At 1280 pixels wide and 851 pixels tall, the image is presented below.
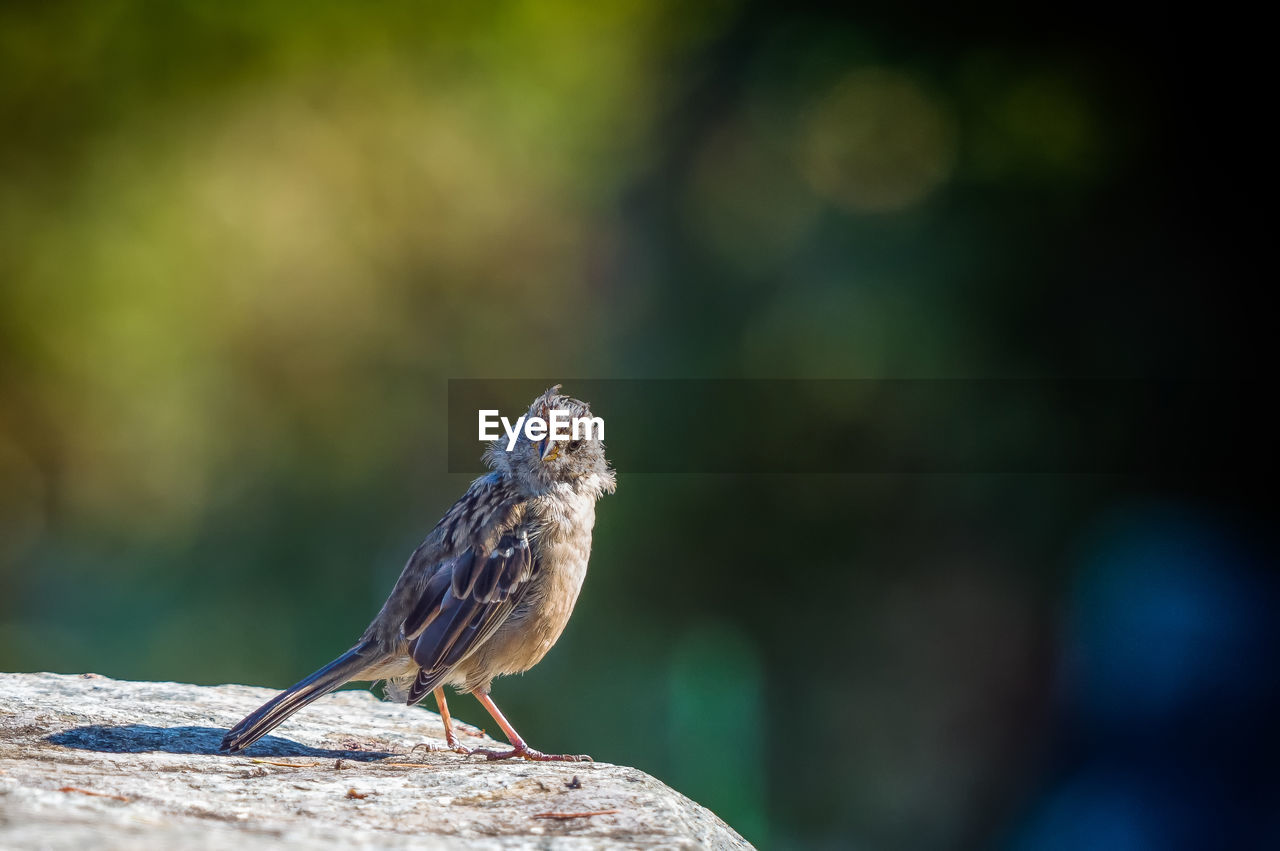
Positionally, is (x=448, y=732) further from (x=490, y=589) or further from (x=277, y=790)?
(x=277, y=790)

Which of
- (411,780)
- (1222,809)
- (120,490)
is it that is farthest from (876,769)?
(120,490)

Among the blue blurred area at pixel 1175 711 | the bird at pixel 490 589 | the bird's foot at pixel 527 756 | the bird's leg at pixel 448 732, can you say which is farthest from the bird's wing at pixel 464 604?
the blue blurred area at pixel 1175 711

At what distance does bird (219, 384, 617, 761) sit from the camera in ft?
13.9

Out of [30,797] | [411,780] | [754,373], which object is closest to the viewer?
[30,797]

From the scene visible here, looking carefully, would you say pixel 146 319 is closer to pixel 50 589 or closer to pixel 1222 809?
pixel 50 589

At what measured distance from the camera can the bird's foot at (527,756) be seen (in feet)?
12.3

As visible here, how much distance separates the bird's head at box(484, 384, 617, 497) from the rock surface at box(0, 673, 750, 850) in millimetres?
1115

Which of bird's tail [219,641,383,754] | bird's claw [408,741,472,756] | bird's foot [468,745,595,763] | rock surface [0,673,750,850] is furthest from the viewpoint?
bird's claw [408,741,472,756]

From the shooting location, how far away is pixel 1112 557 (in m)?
7.79

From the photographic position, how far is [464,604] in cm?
428

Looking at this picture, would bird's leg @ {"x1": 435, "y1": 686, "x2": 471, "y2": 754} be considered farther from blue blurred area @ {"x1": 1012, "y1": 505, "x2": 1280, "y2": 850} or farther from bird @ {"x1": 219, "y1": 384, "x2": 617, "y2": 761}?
blue blurred area @ {"x1": 1012, "y1": 505, "x2": 1280, "y2": 850}

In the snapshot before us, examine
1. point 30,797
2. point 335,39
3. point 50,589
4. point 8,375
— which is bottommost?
point 50,589

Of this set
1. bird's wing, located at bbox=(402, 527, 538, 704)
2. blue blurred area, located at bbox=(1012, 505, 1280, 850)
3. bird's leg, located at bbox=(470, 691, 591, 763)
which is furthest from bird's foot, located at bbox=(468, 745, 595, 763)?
blue blurred area, located at bbox=(1012, 505, 1280, 850)

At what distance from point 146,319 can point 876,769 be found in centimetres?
626
